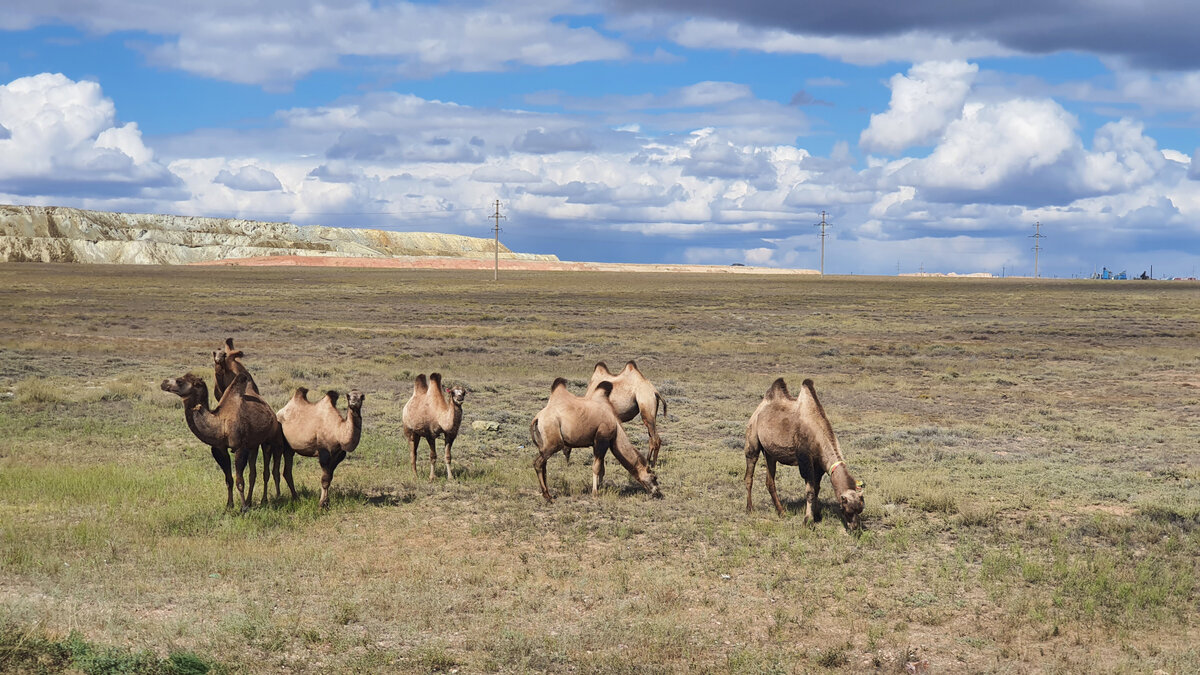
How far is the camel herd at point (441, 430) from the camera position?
11383 millimetres

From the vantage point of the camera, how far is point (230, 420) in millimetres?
11422

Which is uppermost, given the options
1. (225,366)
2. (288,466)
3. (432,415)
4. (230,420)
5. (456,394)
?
(225,366)

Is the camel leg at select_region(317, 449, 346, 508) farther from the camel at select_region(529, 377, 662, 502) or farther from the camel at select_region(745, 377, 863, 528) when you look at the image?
the camel at select_region(745, 377, 863, 528)

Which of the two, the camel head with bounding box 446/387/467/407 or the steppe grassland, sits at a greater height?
the camel head with bounding box 446/387/467/407

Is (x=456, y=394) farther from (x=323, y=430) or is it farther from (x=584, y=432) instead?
(x=323, y=430)

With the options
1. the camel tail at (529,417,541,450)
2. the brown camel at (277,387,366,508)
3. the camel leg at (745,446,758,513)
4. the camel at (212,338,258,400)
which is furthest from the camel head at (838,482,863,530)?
the camel at (212,338,258,400)

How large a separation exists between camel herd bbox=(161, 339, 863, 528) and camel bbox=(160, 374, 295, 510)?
1 centimetres

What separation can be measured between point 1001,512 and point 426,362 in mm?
23186

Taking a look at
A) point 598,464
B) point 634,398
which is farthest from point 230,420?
point 634,398

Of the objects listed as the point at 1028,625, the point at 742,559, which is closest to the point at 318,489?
the point at 742,559

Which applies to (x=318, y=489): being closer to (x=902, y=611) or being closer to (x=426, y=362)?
(x=902, y=611)

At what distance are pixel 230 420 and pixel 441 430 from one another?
3.31 m

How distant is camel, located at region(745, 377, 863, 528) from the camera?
1140 cm

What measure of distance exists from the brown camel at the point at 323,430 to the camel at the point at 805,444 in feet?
16.8
